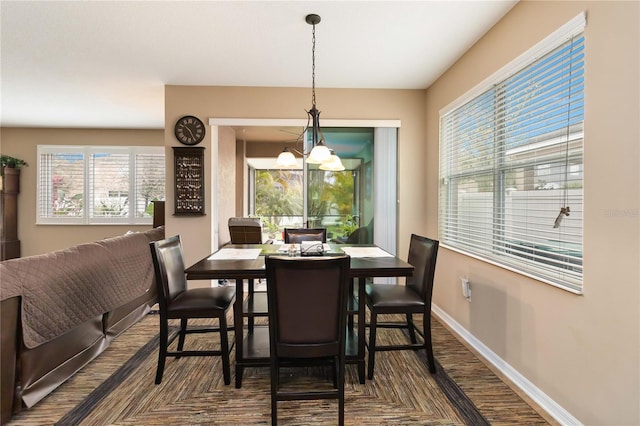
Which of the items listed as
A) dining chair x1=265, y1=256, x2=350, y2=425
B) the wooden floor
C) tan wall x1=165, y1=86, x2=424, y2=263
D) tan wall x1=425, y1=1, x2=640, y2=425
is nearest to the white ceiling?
tan wall x1=165, y1=86, x2=424, y2=263

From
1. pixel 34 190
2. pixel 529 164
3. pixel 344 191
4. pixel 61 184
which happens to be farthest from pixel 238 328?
pixel 34 190

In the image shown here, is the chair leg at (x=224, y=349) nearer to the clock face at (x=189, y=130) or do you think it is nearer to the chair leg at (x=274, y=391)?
the chair leg at (x=274, y=391)

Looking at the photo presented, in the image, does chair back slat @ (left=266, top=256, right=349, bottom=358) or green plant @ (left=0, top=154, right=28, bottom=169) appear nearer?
chair back slat @ (left=266, top=256, right=349, bottom=358)

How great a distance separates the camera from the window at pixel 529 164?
1.76m

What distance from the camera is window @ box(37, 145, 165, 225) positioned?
584cm

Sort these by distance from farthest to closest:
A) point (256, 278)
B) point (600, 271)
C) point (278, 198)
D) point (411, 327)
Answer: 1. point (278, 198)
2. point (411, 327)
3. point (256, 278)
4. point (600, 271)

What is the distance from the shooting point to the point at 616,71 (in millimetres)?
1499

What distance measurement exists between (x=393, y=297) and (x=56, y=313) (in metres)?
2.23

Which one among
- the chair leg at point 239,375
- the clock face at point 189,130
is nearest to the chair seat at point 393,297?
the chair leg at point 239,375

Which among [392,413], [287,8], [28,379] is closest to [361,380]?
[392,413]

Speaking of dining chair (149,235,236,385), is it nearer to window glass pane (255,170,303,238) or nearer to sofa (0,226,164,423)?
sofa (0,226,164,423)

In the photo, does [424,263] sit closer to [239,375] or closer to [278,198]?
[239,375]

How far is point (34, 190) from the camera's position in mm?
5844

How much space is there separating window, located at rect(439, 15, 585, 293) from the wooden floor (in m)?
0.84
